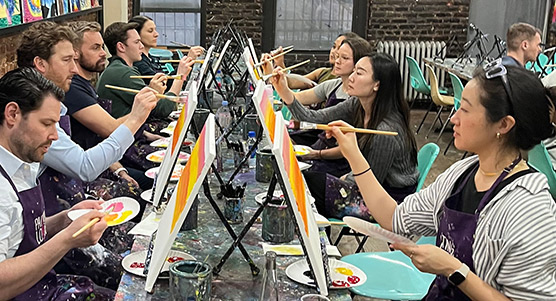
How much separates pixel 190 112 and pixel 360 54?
8.51 feet

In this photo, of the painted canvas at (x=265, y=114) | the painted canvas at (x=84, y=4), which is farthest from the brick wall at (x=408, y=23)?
→ the painted canvas at (x=265, y=114)

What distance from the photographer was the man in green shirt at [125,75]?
446cm

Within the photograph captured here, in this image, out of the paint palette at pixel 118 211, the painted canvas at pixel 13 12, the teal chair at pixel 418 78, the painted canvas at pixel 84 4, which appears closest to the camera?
the paint palette at pixel 118 211

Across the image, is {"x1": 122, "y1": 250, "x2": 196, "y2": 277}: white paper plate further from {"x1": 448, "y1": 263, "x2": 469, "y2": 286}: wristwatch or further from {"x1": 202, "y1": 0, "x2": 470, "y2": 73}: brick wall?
{"x1": 202, "y1": 0, "x2": 470, "y2": 73}: brick wall

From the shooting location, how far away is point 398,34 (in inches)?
363

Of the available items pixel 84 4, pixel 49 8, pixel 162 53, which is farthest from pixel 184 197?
pixel 162 53

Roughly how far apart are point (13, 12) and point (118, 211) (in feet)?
6.89

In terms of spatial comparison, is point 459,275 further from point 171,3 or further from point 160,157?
point 171,3

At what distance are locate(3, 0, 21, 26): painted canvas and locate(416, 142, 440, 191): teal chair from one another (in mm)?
2574

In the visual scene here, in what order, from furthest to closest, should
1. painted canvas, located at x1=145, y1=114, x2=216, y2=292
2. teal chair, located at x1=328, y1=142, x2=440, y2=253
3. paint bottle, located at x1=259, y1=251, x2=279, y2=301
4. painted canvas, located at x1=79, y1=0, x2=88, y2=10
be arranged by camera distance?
1. painted canvas, located at x1=79, y1=0, x2=88, y2=10
2. teal chair, located at x1=328, y1=142, x2=440, y2=253
3. paint bottle, located at x1=259, y1=251, x2=279, y2=301
4. painted canvas, located at x1=145, y1=114, x2=216, y2=292

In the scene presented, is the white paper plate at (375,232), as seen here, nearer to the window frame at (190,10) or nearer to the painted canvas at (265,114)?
the painted canvas at (265,114)

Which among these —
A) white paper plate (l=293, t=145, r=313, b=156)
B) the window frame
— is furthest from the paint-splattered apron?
the window frame

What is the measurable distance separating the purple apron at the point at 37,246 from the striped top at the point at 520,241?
1.37 metres

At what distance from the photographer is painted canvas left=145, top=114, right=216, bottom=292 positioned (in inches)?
60.9
